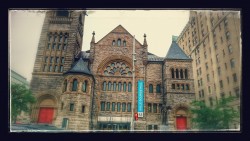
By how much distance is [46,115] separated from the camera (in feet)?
79.9

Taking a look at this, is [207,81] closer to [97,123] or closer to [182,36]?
[182,36]

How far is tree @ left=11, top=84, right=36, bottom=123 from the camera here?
68.0 feet

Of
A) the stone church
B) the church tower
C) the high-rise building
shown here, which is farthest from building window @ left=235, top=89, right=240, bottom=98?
the church tower

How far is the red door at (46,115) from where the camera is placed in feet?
78.7

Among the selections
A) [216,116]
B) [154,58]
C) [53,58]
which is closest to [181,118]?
[216,116]

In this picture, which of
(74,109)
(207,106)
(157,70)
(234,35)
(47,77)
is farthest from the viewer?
(157,70)

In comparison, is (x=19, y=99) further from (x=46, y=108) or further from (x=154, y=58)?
(x=154, y=58)

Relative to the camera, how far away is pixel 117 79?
88.9 ft

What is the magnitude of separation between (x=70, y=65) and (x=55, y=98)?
170 inches

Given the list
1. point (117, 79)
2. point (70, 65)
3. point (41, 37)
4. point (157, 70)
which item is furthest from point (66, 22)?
point (157, 70)

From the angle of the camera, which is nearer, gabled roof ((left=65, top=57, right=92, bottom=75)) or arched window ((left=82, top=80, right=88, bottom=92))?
arched window ((left=82, top=80, right=88, bottom=92))

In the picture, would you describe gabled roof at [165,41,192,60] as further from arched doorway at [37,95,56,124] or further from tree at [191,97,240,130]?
arched doorway at [37,95,56,124]

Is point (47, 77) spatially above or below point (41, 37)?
below

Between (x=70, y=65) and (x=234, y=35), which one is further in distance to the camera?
(x=70, y=65)
